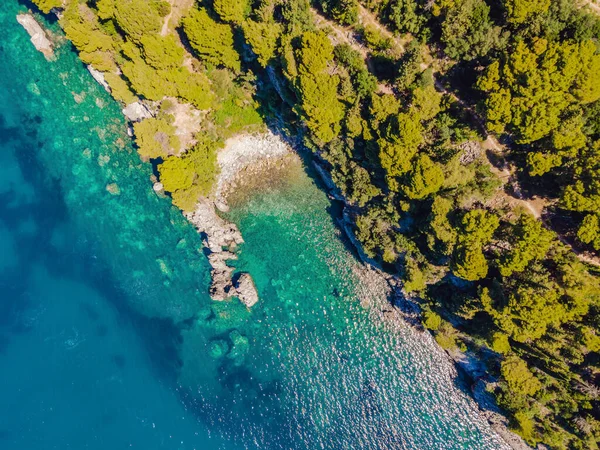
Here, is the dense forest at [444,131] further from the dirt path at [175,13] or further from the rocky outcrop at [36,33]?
the rocky outcrop at [36,33]

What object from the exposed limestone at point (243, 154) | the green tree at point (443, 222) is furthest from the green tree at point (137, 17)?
the green tree at point (443, 222)

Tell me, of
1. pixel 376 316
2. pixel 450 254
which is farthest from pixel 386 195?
pixel 376 316

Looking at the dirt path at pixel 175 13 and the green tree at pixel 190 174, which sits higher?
the dirt path at pixel 175 13

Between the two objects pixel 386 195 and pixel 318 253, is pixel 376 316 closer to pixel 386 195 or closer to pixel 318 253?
pixel 318 253

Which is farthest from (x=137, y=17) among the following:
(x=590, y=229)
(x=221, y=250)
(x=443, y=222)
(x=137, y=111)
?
(x=590, y=229)

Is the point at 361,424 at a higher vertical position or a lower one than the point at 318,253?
lower

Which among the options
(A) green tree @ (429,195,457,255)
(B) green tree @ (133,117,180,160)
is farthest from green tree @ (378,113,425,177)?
(B) green tree @ (133,117,180,160)

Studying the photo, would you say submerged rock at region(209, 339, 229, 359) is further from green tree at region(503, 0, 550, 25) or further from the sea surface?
green tree at region(503, 0, 550, 25)
